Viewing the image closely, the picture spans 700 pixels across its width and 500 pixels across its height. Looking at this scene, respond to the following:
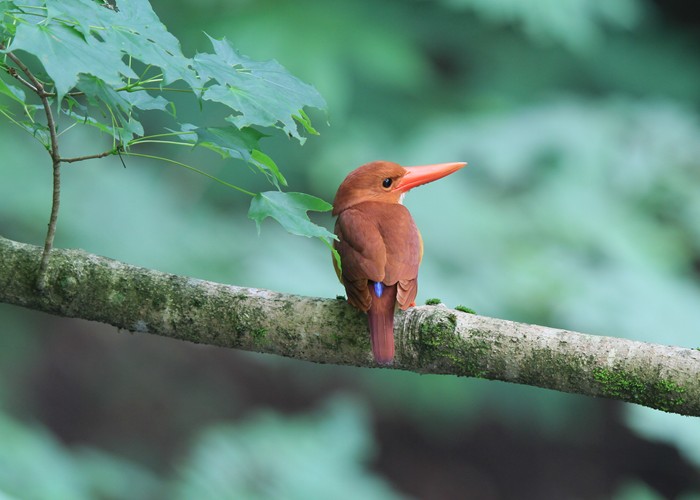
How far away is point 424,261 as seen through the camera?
425 centimetres

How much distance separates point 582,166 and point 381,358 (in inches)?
122

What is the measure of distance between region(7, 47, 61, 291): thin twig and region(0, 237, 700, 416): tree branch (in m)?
0.03

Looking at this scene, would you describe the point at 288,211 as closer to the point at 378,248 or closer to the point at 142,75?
the point at 142,75

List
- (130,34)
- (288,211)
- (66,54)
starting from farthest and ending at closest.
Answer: (288,211) < (130,34) < (66,54)

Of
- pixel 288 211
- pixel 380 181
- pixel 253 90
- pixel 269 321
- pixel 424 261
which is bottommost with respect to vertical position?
pixel 269 321

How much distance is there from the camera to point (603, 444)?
20.7 ft

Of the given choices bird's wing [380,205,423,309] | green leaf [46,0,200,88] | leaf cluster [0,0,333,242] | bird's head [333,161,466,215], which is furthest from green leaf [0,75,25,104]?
bird's head [333,161,466,215]

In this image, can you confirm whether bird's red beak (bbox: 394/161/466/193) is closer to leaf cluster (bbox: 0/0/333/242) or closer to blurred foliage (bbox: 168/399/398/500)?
leaf cluster (bbox: 0/0/333/242)

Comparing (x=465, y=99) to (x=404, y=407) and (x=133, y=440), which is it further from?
(x=133, y=440)

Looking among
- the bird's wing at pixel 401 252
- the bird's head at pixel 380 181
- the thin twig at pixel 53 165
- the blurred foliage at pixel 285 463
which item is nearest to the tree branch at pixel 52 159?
the thin twig at pixel 53 165

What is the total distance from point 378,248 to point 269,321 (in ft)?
1.43

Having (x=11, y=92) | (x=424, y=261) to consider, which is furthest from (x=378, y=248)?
(x=424, y=261)

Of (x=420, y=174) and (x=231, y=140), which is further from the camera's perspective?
(x=420, y=174)

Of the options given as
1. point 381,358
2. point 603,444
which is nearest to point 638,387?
point 381,358
